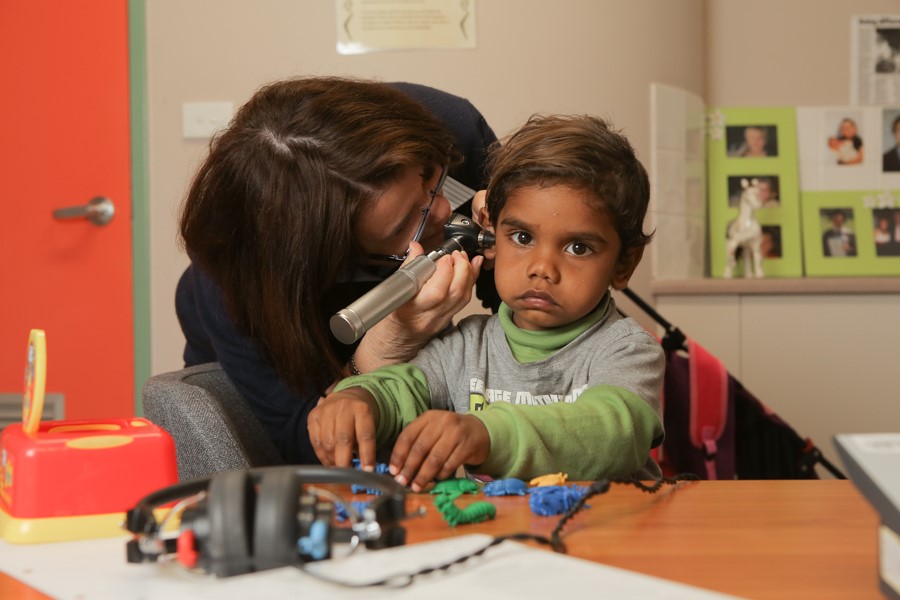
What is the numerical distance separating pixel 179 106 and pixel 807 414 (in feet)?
6.22

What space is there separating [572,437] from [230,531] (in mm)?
465

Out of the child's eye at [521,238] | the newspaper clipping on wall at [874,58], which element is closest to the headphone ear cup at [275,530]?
the child's eye at [521,238]

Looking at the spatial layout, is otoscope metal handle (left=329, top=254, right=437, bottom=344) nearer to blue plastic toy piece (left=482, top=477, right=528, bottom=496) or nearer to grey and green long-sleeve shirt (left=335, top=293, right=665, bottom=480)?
grey and green long-sleeve shirt (left=335, top=293, right=665, bottom=480)

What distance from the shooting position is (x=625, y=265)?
124 centimetres

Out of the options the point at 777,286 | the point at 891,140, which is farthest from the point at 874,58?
the point at 777,286

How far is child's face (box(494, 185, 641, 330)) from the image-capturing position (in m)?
1.16

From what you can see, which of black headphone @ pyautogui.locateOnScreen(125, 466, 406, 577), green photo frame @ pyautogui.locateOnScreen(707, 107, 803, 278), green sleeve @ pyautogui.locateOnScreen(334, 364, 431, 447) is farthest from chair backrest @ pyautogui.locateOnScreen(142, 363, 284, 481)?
green photo frame @ pyautogui.locateOnScreen(707, 107, 803, 278)

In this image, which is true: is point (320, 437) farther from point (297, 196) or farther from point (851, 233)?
point (851, 233)

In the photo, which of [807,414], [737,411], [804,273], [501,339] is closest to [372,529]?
[501,339]

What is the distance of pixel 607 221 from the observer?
118 cm

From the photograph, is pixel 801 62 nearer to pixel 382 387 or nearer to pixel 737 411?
pixel 737 411

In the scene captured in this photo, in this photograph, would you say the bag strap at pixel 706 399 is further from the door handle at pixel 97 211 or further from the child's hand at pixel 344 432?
the door handle at pixel 97 211

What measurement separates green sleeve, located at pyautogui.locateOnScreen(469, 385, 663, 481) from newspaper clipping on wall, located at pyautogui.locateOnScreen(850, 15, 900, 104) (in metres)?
2.25

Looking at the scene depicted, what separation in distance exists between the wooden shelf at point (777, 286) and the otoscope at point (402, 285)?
1365 mm
